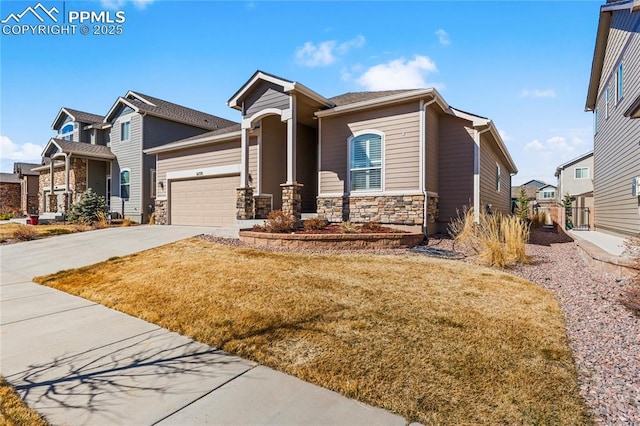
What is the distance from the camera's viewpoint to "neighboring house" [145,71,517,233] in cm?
998

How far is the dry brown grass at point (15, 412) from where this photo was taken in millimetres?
2162

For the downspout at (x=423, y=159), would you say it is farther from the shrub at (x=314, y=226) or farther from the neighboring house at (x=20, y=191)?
the neighboring house at (x=20, y=191)

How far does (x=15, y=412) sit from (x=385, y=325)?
3.17 meters

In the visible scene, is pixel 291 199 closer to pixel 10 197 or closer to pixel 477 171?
pixel 477 171

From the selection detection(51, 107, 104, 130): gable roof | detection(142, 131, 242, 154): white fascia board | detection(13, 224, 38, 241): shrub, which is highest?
detection(51, 107, 104, 130): gable roof

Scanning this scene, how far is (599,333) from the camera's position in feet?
11.6

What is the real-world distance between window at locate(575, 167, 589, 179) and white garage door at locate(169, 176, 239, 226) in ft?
108

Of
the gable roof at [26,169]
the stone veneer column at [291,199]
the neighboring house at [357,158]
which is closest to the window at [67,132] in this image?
the gable roof at [26,169]

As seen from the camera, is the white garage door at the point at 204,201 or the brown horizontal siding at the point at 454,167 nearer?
the brown horizontal siding at the point at 454,167

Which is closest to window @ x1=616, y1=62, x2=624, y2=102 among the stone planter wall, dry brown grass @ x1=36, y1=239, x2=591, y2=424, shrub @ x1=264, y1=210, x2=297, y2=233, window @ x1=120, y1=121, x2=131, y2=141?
the stone planter wall

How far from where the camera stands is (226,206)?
45.1ft

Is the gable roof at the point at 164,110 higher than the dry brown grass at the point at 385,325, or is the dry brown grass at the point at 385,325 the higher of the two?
the gable roof at the point at 164,110

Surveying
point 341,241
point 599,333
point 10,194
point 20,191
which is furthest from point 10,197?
point 599,333

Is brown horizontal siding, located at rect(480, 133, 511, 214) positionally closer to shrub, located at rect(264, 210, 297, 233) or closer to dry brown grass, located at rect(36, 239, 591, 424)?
dry brown grass, located at rect(36, 239, 591, 424)
